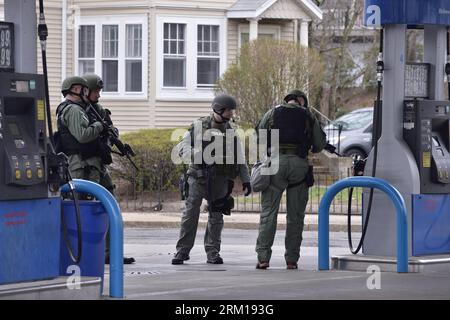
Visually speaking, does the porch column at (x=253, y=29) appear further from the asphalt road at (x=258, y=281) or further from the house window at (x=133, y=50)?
the asphalt road at (x=258, y=281)

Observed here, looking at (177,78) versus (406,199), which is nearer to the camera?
(406,199)

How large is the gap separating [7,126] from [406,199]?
194 inches

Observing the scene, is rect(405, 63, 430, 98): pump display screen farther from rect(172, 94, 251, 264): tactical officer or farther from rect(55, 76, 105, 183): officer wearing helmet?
rect(55, 76, 105, 183): officer wearing helmet

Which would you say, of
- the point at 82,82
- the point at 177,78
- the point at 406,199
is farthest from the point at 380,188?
the point at 177,78

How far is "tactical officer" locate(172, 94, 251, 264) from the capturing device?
46.3 feet

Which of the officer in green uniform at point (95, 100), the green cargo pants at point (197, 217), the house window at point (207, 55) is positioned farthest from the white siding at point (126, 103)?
the officer in green uniform at point (95, 100)

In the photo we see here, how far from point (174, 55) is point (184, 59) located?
0.36m

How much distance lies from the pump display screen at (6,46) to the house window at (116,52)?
74.4 ft

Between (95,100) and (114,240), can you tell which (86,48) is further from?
(114,240)

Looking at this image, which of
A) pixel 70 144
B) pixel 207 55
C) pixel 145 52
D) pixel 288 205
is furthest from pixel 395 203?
pixel 207 55

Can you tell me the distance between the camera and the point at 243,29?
3388 cm

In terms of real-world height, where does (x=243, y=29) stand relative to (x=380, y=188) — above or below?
above
